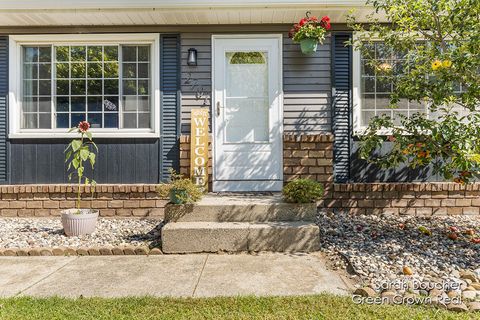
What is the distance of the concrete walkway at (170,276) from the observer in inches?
104

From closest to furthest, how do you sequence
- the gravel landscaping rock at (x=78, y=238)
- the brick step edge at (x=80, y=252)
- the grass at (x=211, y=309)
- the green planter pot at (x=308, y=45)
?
the grass at (x=211, y=309)
the brick step edge at (x=80, y=252)
the gravel landscaping rock at (x=78, y=238)
the green planter pot at (x=308, y=45)

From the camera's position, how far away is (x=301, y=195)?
3953 millimetres

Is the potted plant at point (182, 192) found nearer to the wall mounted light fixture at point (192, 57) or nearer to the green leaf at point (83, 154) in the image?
the green leaf at point (83, 154)

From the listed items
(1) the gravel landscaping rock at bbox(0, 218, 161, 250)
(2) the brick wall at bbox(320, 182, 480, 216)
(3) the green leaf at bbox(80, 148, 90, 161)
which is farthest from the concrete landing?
(2) the brick wall at bbox(320, 182, 480, 216)

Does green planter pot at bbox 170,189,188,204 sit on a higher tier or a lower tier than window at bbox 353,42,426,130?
lower

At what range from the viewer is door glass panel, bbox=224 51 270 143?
203 inches

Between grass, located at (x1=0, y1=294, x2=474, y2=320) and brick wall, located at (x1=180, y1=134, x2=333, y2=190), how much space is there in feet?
8.72

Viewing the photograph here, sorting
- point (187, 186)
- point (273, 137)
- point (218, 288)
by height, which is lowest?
point (218, 288)

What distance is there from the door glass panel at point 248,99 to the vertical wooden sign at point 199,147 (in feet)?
1.26

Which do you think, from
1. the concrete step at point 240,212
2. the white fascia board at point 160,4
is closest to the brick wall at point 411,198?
the concrete step at point 240,212

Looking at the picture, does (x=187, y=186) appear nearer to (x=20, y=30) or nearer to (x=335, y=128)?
(x=335, y=128)

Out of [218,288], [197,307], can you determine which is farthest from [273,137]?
[197,307]

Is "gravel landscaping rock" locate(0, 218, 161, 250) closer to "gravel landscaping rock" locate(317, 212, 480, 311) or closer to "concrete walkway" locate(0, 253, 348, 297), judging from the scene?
"concrete walkway" locate(0, 253, 348, 297)

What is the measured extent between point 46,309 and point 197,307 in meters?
1.00
